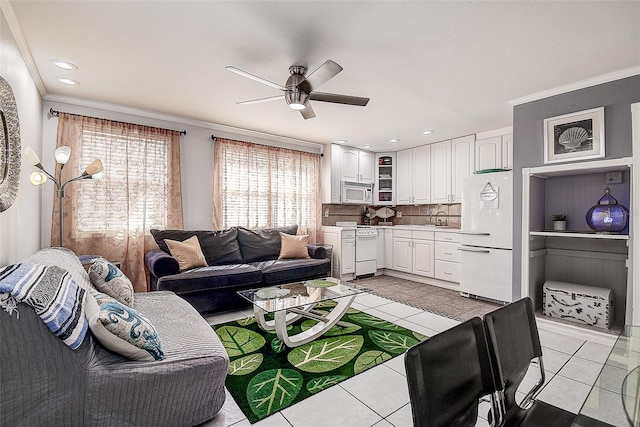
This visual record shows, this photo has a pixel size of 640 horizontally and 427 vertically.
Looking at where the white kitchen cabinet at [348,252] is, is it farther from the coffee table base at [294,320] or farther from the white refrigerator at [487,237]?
the coffee table base at [294,320]

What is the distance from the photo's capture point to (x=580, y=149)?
2828mm

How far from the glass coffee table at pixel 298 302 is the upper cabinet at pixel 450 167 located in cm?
290

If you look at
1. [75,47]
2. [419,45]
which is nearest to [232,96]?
[75,47]

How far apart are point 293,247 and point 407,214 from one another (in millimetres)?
2826

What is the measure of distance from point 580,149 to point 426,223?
298cm

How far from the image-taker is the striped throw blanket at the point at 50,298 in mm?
1155

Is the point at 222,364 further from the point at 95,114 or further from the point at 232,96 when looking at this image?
the point at 95,114

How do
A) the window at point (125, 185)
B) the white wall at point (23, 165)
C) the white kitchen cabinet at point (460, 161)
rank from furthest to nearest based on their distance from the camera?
the white kitchen cabinet at point (460, 161)
the window at point (125, 185)
the white wall at point (23, 165)

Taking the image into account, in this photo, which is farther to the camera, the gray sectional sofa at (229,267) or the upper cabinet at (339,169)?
the upper cabinet at (339,169)

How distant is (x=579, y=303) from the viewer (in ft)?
9.37

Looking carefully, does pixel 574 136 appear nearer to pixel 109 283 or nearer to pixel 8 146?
pixel 109 283

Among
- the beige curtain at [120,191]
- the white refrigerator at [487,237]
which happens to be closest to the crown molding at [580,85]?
the white refrigerator at [487,237]

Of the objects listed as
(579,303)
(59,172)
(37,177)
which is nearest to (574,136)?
(579,303)

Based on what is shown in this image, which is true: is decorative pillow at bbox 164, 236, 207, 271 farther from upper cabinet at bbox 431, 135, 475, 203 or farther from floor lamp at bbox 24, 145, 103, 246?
upper cabinet at bbox 431, 135, 475, 203
